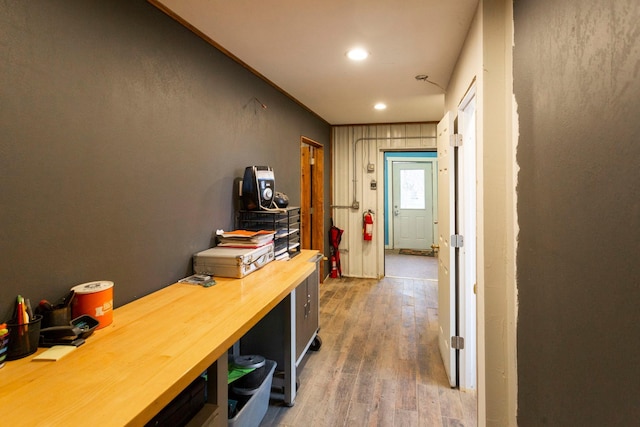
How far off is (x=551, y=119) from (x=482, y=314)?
0.95 meters

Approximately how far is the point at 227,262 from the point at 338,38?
1535 millimetres

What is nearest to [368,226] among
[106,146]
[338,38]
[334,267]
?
[334,267]

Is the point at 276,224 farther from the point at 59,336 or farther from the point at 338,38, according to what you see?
the point at 59,336

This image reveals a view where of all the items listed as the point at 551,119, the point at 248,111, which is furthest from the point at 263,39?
the point at 551,119

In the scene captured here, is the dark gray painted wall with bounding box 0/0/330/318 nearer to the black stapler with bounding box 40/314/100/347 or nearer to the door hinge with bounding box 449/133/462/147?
the black stapler with bounding box 40/314/100/347

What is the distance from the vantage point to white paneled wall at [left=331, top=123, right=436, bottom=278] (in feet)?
16.6

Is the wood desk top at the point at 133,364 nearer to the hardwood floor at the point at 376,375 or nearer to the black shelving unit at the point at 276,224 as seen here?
the black shelving unit at the point at 276,224

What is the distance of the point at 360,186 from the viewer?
17.1ft

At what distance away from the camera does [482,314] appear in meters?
1.56

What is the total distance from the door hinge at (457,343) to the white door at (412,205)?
541 centimetres

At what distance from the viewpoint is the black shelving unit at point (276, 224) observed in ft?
7.99

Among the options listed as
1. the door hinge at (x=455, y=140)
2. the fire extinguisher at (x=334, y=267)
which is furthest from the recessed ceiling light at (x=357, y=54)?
the fire extinguisher at (x=334, y=267)

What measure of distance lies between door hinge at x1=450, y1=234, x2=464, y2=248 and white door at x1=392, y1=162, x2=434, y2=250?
17.8 feet

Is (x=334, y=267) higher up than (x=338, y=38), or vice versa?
(x=338, y=38)
